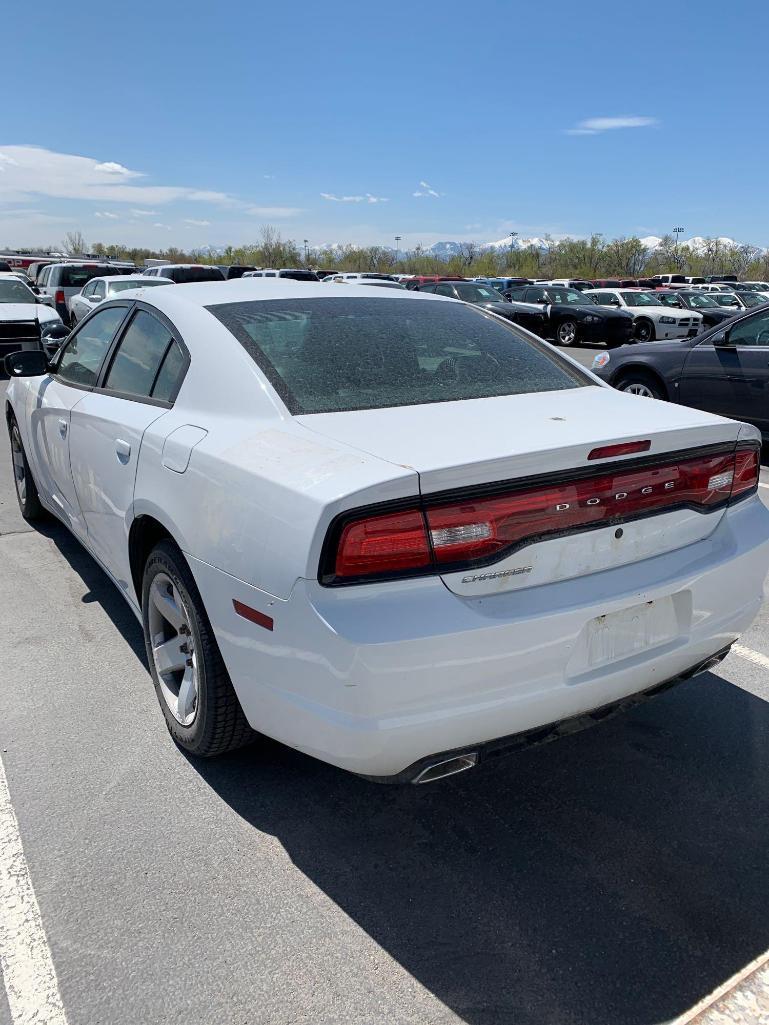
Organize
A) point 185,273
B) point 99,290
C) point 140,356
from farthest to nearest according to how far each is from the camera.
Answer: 1. point 185,273
2. point 99,290
3. point 140,356

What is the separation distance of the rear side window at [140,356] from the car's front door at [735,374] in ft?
19.5

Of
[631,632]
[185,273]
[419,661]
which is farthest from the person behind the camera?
[185,273]

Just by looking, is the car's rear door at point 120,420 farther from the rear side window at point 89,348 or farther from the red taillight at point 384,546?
the red taillight at point 384,546

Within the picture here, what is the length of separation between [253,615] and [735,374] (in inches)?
267

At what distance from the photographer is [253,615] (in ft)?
7.36

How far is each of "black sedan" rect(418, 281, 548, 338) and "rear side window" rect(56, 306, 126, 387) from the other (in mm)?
17209

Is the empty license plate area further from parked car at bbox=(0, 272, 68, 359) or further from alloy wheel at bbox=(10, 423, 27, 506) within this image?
parked car at bbox=(0, 272, 68, 359)

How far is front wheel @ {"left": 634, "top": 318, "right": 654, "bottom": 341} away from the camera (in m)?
22.4

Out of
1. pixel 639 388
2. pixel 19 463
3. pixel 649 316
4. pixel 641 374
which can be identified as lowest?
pixel 19 463

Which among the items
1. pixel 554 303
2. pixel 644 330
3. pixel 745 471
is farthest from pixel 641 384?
pixel 554 303

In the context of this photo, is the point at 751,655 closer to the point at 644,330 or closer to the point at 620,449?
the point at 620,449

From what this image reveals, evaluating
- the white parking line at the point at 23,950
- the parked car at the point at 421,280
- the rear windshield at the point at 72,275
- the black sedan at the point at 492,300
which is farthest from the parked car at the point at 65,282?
the white parking line at the point at 23,950

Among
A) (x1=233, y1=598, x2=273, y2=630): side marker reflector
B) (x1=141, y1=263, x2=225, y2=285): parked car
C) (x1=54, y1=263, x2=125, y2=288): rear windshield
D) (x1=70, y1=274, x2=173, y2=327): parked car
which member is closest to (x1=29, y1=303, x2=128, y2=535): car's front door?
(x1=233, y1=598, x2=273, y2=630): side marker reflector

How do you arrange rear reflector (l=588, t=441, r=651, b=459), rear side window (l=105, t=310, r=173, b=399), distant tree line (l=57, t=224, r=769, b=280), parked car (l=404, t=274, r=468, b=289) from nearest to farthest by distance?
rear reflector (l=588, t=441, r=651, b=459) → rear side window (l=105, t=310, r=173, b=399) → parked car (l=404, t=274, r=468, b=289) → distant tree line (l=57, t=224, r=769, b=280)
